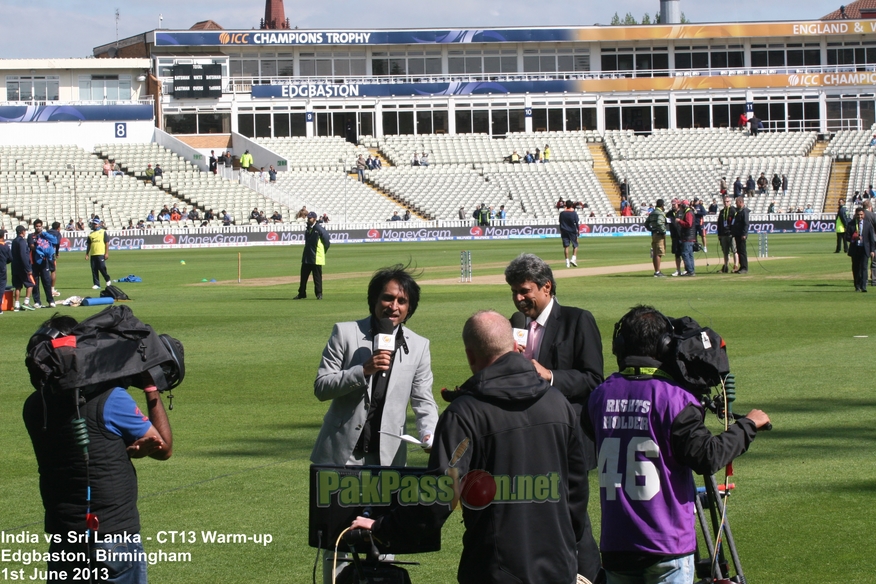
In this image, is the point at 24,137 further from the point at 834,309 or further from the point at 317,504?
the point at 317,504

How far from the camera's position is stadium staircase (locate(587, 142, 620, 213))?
67812mm

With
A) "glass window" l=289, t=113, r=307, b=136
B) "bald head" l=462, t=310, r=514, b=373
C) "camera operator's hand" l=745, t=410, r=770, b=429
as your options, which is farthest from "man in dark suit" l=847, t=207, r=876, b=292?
"glass window" l=289, t=113, r=307, b=136

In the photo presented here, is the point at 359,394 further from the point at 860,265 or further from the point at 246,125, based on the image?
the point at 246,125

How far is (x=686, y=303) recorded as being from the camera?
70.0ft

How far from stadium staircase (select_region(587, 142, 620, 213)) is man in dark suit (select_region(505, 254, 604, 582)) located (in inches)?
2376

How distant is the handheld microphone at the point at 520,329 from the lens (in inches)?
233

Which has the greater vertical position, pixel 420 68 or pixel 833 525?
pixel 420 68

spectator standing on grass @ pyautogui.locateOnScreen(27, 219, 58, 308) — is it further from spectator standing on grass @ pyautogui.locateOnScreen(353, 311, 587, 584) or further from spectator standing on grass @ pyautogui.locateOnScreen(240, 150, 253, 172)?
spectator standing on grass @ pyautogui.locateOnScreen(240, 150, 253, 172)

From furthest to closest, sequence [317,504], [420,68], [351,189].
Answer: [420,68], [351,189], [317,504]

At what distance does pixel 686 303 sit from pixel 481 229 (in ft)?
127

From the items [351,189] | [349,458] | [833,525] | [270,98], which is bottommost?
[833,525]

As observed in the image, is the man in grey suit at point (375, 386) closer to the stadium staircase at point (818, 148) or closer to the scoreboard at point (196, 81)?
the stadium staircase at point (818, 148)

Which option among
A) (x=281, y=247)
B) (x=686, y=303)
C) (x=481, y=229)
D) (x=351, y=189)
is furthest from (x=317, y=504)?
(x=351, y=189)

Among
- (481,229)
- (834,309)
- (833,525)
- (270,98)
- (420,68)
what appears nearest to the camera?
(833,525)
